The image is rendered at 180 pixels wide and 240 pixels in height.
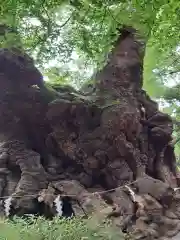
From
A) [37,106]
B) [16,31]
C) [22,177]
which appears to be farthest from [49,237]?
[37,106]

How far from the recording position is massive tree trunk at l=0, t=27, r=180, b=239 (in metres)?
4.77

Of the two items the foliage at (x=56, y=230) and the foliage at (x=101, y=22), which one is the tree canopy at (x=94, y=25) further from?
the foliage at (x=56, y=230)

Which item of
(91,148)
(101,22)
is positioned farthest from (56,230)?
(101,22)

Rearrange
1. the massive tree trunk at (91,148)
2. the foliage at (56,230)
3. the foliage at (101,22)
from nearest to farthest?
the foliage at (101,22), the foliage at (56,230), the massive tree trunk at (91,148)

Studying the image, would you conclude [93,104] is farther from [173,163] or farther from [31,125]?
[173,163]

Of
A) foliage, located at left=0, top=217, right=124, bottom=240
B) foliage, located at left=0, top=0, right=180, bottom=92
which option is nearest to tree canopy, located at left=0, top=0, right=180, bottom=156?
foliage, located at left=0, top=0, right=180, bottom=92

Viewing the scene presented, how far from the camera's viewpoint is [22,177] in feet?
16.7

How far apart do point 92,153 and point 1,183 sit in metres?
1.42

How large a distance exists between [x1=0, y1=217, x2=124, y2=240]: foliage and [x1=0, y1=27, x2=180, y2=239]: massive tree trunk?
0.66 meters

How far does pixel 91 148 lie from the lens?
17.5 feet

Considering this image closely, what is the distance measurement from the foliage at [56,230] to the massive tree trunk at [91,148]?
0.66 m

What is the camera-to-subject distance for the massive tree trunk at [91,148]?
477 centimetres

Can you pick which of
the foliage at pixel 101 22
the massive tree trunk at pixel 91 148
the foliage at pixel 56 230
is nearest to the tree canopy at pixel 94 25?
the foliage at pixel 101 22

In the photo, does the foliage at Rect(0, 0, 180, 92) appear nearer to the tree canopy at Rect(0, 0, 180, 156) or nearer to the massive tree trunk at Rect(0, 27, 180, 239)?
the tree canopy at Rect(0, 0, 180, 156)
